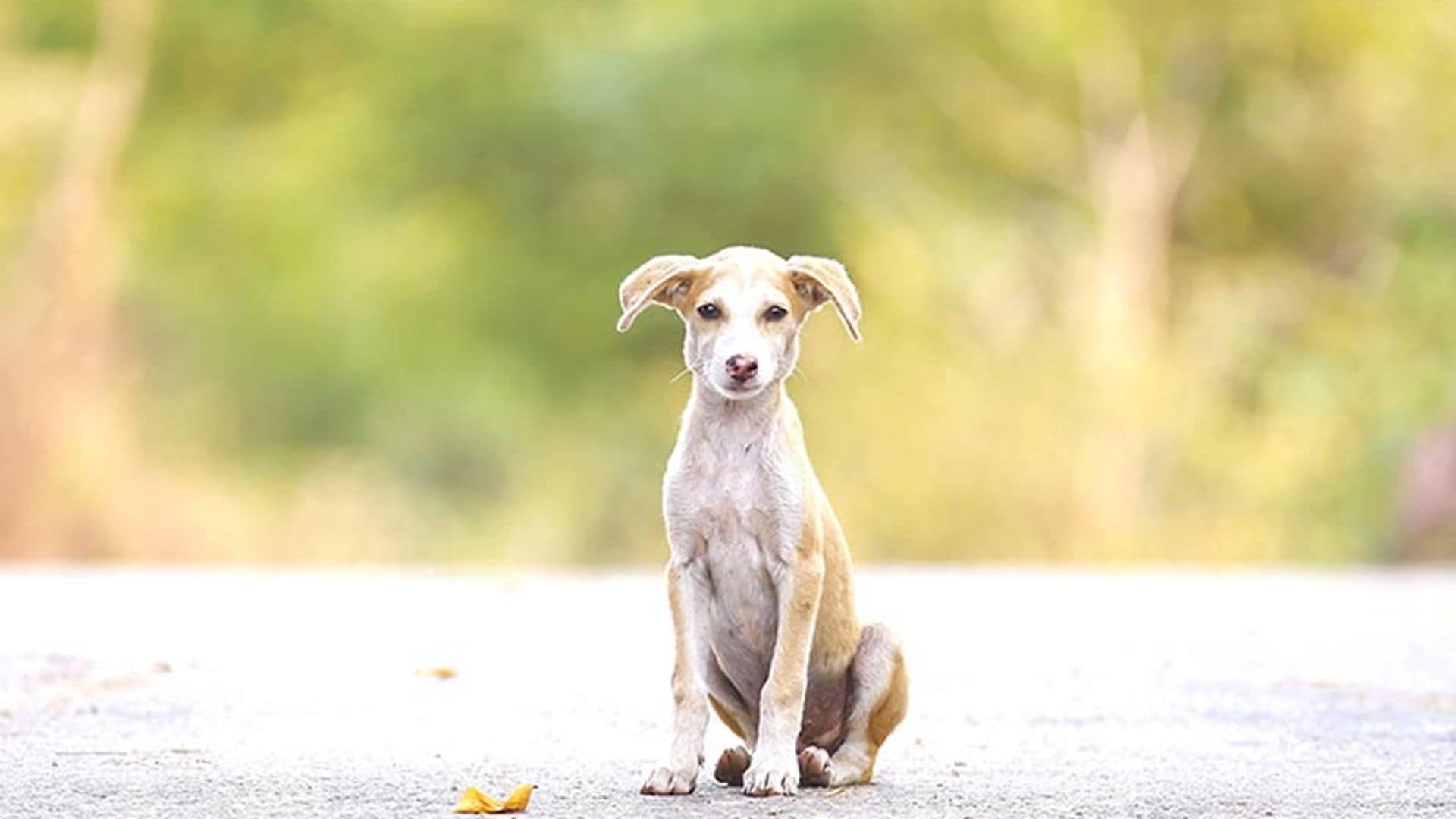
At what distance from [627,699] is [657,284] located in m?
2.99

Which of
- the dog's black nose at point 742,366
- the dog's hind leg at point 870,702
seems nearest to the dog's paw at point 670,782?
the dog's hind leg at point 870,702

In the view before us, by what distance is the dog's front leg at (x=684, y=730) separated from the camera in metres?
7.29

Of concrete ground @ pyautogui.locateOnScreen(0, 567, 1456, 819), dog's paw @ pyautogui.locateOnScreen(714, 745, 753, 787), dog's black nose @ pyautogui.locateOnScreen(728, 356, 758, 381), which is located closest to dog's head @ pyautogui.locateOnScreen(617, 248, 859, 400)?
dog's black nose @ pyautogui.locateOnScreen(728, 356, 758, 381)

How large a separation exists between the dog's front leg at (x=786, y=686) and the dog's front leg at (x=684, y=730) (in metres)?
0.13

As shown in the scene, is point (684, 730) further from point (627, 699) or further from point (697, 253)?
point (697, 253)

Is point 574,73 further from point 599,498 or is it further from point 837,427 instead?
point 837,427

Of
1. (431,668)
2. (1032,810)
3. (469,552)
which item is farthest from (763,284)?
(469,552)

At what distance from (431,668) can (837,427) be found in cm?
1327

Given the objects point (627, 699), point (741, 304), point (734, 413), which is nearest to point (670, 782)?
point (734, 413)

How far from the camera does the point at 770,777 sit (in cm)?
722

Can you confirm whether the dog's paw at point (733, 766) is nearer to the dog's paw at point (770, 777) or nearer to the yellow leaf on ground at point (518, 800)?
the dog's paw at point (770, 777)

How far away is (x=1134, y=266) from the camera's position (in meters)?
28.8

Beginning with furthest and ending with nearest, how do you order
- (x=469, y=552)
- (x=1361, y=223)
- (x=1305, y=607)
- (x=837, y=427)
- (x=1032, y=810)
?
1. (x=1361, y=223)
2. (x=469, y=552)
3. (x=837, y=427)
4. (x=1305, y=607)
5. (x=1032, y=810)

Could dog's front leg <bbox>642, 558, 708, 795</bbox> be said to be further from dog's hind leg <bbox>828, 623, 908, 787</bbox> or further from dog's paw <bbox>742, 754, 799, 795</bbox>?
dog's hind leg <bbox>828, 623, 908, 787</bbox>
